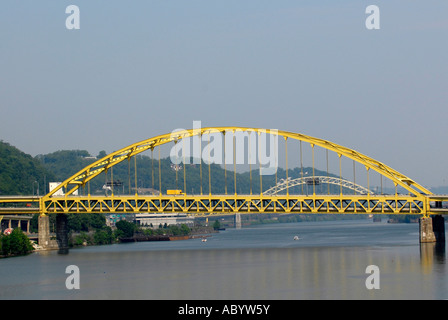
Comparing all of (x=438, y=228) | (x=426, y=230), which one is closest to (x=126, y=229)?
(x=426, y=230)

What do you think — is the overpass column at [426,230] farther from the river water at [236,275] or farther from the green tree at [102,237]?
the green tree at [102,237]

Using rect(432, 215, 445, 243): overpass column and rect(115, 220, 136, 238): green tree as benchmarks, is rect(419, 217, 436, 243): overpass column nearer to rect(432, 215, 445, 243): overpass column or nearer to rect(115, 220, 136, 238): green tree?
rect(432, 215, 445, 243): overpass column

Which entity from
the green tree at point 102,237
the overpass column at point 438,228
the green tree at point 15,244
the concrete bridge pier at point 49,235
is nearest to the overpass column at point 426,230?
the overpass column at point 438,228
